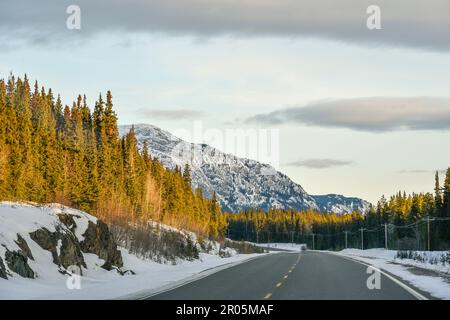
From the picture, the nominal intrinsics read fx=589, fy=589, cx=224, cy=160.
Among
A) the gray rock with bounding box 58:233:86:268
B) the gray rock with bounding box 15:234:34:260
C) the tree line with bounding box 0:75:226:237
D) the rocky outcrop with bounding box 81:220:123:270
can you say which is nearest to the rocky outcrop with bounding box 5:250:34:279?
the gray rock with bounding box 15:234:34:260

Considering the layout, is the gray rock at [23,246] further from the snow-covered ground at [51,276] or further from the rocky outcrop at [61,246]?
the rocky outcrop at [61,246]

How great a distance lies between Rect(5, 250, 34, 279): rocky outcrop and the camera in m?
19.5

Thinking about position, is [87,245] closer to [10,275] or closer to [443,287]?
[10,275]

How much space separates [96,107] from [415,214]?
2925 inches

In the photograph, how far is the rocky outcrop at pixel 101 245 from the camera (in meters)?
27.1

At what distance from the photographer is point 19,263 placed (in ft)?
65.4

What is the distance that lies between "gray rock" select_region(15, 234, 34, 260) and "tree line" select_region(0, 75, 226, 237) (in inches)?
721

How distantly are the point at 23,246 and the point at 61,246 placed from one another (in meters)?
2.84

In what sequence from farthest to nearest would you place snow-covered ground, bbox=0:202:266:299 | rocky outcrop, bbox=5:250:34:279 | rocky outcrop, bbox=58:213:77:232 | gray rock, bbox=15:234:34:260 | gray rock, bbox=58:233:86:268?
rocky outcrop, bbox=58:213:77:232 → gray rock, bbox=58:233:86:268 → gray rock, bbox=15:234:34:260 → rocky outcrop, bbox=5:250:34:279 → snow-covered ground, bbox=0:202:266:299

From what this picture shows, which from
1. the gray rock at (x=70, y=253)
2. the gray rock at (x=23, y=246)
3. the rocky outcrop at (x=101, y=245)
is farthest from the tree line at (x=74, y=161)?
the gray rock at (x=23, y=246)

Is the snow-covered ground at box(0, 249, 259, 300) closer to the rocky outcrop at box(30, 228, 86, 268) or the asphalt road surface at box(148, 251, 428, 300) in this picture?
the rocky outcrop at box(30, 228, 86, 268)

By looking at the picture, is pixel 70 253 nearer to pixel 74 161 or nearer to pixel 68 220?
pixel 68 220

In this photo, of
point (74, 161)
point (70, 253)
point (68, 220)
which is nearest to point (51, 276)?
point (70, 253)

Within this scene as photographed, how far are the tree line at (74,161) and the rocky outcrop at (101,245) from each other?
1073 centimetres
